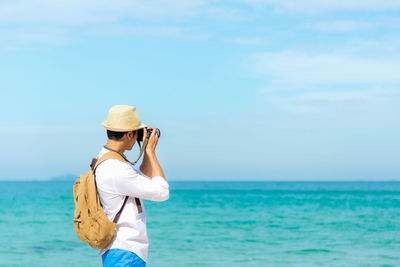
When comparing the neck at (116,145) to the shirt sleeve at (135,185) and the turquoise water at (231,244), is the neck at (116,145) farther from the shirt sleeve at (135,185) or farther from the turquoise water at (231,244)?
the turquoise water at (231,244)

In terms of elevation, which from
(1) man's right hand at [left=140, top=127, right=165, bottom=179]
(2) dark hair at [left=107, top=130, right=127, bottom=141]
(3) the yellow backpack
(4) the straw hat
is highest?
(4) the straw hat

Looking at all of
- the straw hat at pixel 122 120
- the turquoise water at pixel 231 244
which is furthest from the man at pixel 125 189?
the turquoise water at pixel 231 244

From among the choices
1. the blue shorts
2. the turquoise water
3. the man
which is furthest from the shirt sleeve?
the turquoise water

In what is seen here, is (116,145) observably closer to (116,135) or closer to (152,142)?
(116,135)

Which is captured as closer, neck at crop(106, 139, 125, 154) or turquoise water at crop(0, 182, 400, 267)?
neck at crop(106, 139, 125, 154)

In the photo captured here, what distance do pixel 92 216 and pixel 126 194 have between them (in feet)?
0.66

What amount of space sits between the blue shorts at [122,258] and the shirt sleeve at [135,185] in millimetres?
297

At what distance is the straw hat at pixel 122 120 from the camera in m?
2.80

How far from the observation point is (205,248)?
14492 millimetres

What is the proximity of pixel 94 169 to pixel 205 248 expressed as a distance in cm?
1203

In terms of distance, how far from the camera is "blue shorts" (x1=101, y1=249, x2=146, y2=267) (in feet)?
9.13

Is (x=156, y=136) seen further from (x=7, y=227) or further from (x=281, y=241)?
(x=7, y=227)

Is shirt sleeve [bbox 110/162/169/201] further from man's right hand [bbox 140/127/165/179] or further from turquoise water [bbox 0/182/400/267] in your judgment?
turquoise water [bbox 0/182/400/267]

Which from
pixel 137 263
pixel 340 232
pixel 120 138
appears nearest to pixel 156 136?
pixel 120 138
